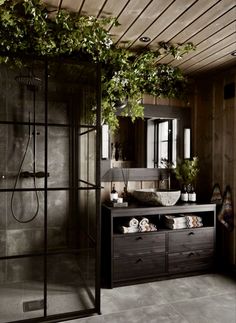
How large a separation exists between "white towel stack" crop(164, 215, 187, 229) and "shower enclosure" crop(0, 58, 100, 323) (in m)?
0.94

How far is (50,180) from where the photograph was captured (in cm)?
314

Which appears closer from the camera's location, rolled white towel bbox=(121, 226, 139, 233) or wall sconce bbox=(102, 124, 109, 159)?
rolled white towel bbox=(121, 226, 139, 233)

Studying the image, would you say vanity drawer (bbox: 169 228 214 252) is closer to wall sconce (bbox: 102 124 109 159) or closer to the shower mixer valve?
wall sconce (bbox: 102 124 109 159)

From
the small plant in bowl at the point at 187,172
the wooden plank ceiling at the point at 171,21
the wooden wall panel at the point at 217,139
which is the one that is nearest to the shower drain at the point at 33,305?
the small plant in bowl at the point at 187,172

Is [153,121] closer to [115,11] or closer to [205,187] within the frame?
[205,187]

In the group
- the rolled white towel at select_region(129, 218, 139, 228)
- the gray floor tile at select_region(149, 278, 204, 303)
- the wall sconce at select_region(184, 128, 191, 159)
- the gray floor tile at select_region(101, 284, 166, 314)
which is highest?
the wall sconce at select_region(184, 128, 191, 159)

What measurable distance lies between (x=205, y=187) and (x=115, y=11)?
2.59m

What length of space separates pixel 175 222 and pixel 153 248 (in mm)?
391

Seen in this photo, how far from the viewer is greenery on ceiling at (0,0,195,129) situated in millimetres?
2348

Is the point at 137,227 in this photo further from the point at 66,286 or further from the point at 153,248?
the point at 66,286

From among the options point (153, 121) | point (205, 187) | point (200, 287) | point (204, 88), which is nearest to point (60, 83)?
point (153, 121)

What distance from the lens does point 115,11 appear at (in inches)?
87.8

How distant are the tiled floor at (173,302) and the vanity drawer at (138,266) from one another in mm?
113

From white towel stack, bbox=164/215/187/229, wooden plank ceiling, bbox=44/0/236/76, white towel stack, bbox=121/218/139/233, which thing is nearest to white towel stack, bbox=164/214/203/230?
white towel stack, bbox=164/215/187/229
